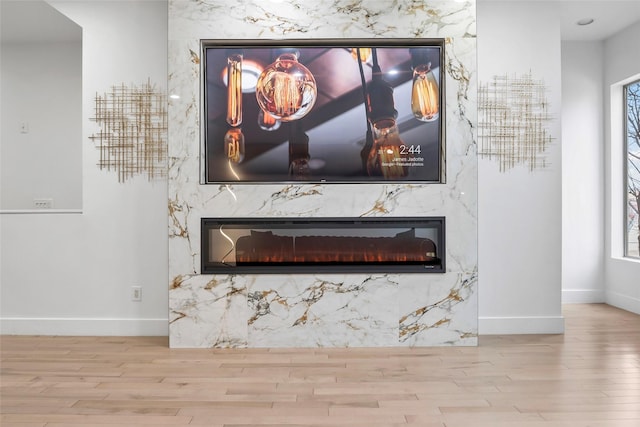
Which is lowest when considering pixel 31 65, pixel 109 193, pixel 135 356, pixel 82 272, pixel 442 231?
pixel 135 356

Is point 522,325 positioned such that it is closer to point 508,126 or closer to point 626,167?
point 508,126

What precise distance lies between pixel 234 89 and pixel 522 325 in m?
2.89

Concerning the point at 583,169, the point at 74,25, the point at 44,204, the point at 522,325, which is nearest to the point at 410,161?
the point at 522,325

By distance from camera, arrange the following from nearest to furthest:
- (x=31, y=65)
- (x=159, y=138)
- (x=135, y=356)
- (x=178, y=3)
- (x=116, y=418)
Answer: (x=116, y=418)
(x=135, y=356)
(x=178, y=3)
(x=159, y=138)
(x=31, y=65)

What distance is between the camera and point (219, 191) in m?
3.62

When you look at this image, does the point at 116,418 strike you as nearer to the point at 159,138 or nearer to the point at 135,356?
the point at 135,356

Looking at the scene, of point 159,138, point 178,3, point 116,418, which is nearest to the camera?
point 116,418

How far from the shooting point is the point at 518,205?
4.01 meters

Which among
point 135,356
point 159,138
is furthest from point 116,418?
point 159,138

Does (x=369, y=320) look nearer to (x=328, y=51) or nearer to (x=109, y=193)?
(x=328, y=51)

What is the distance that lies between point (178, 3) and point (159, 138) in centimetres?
102

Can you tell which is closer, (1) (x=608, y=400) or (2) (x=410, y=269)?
(1) (x=608, y=400)

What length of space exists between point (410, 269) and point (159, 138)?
7.23ft

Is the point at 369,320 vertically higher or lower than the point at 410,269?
lower
